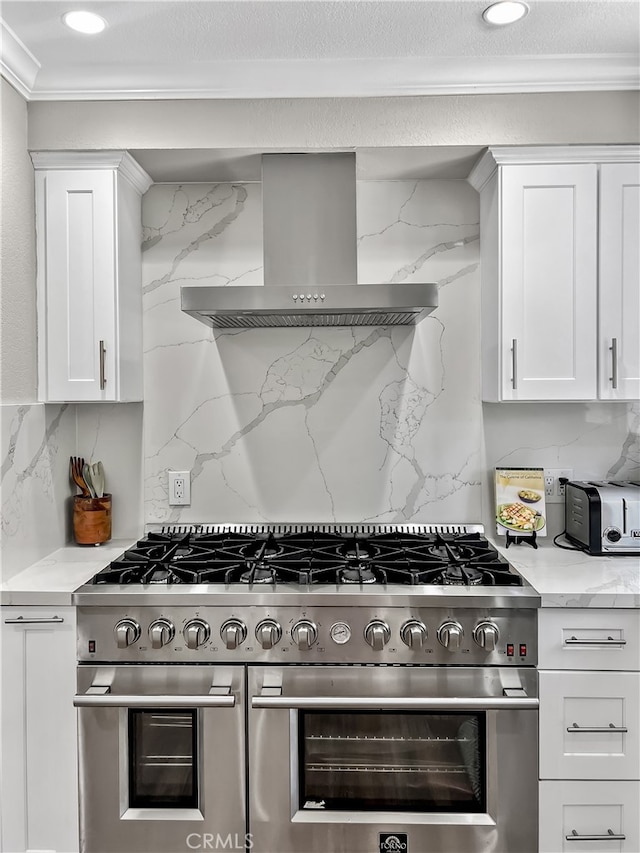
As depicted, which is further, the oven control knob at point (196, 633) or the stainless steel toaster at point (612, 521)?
the stainless steel toaster at point (612, 521)

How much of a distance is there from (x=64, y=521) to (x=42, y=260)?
0.95m

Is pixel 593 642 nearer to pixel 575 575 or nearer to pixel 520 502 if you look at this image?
pixel 575 575

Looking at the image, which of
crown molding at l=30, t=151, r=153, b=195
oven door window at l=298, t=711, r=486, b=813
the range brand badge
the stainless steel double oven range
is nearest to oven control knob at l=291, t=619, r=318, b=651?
the stainless steel double oven range

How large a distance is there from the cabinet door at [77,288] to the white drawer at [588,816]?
187 centimetres

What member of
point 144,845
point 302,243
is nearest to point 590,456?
point 302,243

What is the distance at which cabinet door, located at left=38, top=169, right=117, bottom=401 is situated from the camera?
214 cm

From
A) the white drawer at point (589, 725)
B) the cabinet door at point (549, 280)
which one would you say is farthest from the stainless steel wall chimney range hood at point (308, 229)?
the white drawer at point (589, 725)

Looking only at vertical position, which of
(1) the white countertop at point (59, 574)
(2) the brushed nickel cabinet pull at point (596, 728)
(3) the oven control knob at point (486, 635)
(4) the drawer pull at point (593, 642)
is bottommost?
(2) the brushed nickel cabinet pull at point (596, 728)

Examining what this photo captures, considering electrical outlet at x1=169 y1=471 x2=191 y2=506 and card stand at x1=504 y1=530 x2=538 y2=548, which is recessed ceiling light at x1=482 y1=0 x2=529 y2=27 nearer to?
card stand at x1=504 y1=530 x2=538 y2=548

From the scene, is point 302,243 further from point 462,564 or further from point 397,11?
point 462,564

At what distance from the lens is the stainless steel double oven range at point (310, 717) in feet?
Answer: 5.79

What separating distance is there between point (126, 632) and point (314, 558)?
2.03ft

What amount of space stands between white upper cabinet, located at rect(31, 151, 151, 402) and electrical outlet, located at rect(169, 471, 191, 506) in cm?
44

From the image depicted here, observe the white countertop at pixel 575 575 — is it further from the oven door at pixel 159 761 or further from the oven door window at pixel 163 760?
the oven door window at pixel 163 760
